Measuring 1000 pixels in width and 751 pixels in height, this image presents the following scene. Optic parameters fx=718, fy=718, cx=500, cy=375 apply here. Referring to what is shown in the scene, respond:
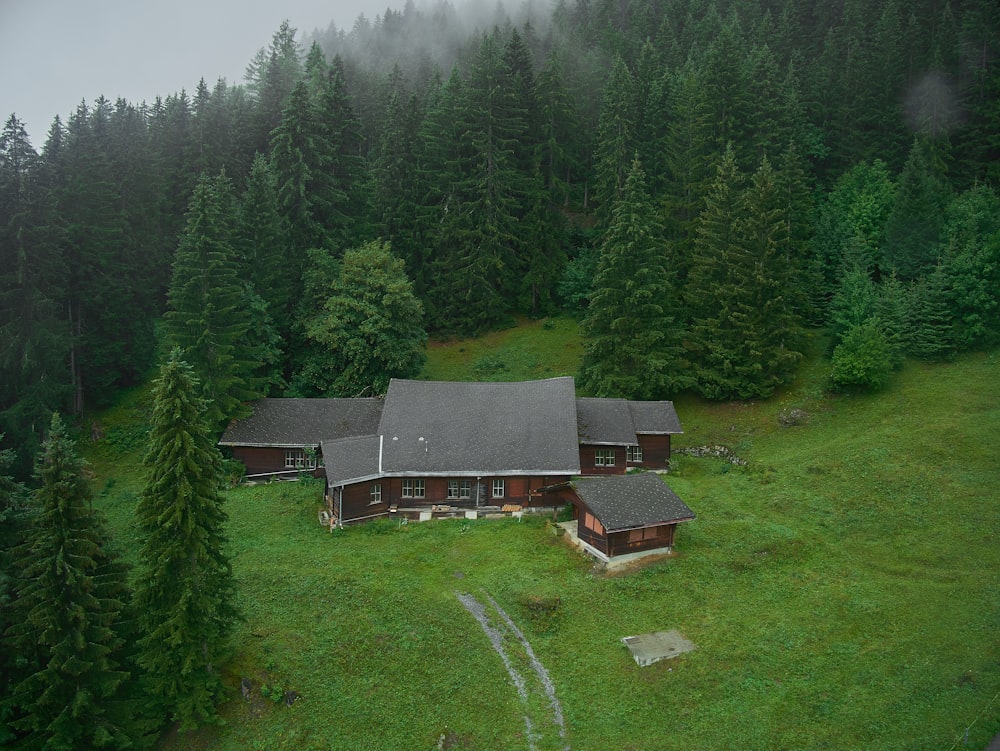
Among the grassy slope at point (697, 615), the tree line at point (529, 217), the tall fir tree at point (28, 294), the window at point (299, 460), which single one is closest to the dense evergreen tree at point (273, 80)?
the tree line at point (529, 217)

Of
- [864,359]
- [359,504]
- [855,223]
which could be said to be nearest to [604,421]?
[359,504]

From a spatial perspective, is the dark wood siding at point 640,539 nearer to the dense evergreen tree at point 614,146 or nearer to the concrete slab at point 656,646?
the concrete slab at point 656,646

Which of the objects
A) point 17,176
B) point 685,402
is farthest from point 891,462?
point 17,176

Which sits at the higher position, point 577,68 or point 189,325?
point 577,68

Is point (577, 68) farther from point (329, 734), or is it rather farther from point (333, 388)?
point (329, 734)

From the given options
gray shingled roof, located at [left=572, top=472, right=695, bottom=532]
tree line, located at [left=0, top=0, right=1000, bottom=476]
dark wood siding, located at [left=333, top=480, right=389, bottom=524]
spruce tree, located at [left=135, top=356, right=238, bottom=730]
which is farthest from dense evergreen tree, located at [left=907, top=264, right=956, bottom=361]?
spruce tree, located at [left=135, top=356, right=238, bottom=730]

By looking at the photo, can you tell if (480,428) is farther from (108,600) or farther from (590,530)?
(108,600)
